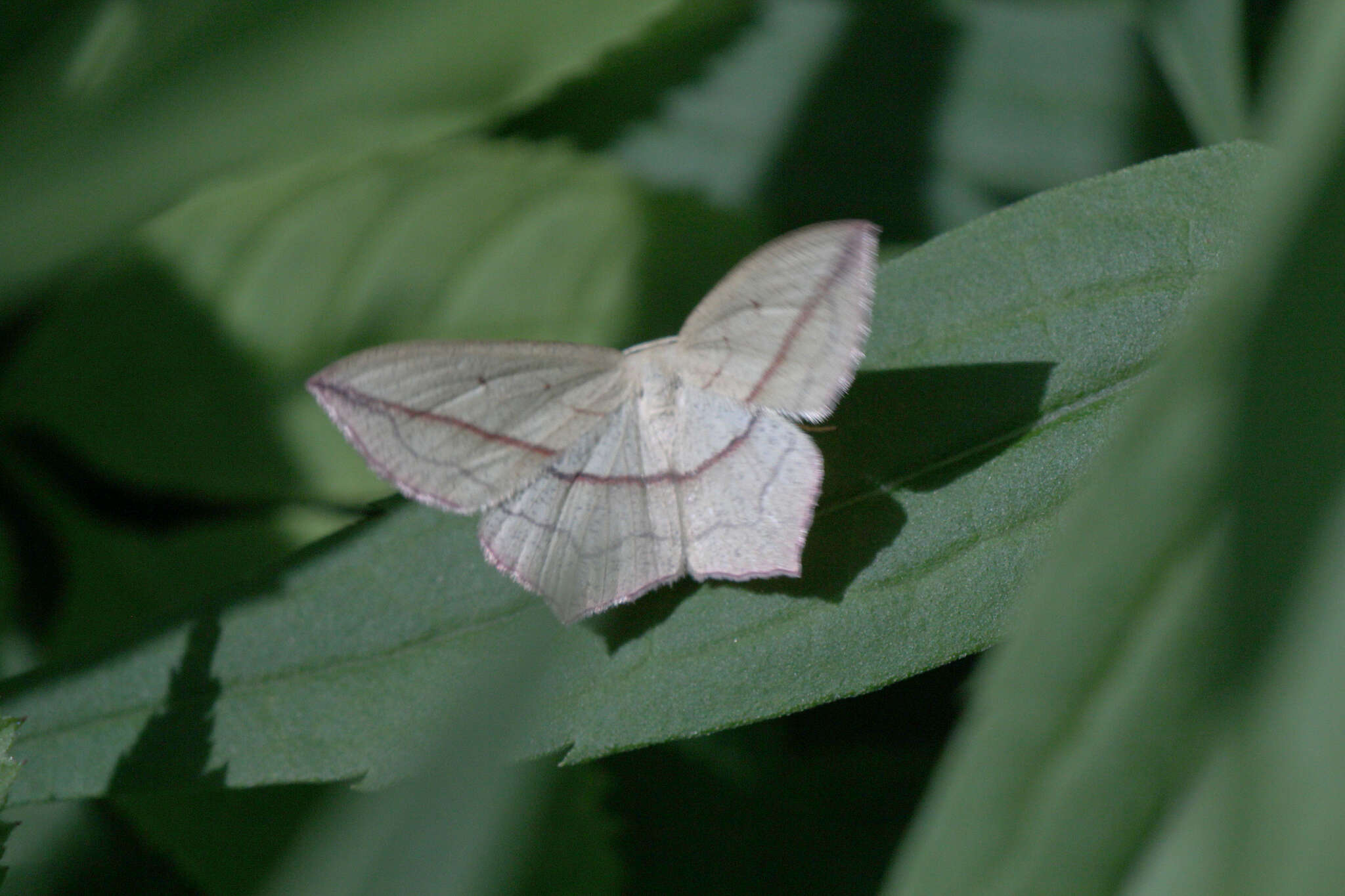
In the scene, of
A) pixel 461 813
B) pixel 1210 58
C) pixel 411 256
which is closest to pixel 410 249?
pixel 411 256

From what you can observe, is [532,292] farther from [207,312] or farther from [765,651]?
[765,651]

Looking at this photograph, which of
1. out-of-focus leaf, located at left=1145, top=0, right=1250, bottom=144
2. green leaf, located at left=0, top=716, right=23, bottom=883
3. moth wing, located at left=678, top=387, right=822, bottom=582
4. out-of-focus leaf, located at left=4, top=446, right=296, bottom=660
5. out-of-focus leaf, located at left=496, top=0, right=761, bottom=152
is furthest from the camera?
out-of-focus leaf, located at left=496, top=0, right=761, bottom=152

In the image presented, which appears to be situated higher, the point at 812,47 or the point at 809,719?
the point at 812,47

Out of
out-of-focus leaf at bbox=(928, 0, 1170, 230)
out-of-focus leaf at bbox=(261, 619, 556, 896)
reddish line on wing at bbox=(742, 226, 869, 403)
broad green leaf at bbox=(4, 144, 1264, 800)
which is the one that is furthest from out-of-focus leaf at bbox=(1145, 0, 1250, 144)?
→ out-of-focus leaf at bbox=(261, 619, 556, 896)

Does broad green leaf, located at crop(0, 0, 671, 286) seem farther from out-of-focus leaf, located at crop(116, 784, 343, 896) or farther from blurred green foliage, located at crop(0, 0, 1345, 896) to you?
out-of-focus leaf, located at crop(116, 784, 343, 896)

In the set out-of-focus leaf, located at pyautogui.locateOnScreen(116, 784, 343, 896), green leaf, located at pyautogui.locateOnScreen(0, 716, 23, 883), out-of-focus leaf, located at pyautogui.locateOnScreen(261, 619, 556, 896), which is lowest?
out-of-focus leaf, located at pyautogui.locateOnScreen(116, 784, 343, 896)

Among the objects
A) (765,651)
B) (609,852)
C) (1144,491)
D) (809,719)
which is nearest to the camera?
(1144,491)

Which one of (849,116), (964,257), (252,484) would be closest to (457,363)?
(964,257)

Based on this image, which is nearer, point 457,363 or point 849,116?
point 457,363
